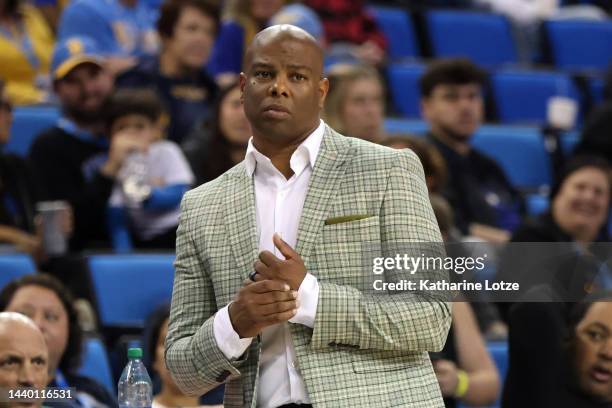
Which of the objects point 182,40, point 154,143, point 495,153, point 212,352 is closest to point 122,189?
point 154,143

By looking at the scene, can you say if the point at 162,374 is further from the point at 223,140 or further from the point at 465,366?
the point at 223,140

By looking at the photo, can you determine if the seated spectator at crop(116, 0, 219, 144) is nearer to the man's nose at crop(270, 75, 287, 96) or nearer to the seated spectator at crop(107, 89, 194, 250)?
the seated spectator at crop(107, 89, 194, 250)

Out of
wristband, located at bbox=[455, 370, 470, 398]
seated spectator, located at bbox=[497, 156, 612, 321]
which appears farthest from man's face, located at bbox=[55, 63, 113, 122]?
wristband, located at bbox=[455, 370, 470, 398]

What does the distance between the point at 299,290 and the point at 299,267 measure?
0.04 meters

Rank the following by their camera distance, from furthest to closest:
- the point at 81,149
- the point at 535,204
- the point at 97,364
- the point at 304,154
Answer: the point at 535,204 → the point at 81,149 → the point at 97,364 → the point at 304,154

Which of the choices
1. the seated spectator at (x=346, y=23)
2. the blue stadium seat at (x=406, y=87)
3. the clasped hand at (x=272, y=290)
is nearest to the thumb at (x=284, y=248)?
the clasped hand at (x=272, y=290)

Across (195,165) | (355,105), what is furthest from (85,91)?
(355,105)

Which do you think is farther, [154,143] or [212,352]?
[154,143]

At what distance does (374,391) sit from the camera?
6.93ft

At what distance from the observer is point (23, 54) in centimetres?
615

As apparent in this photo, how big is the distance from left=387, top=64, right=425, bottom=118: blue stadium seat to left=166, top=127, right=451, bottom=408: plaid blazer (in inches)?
175

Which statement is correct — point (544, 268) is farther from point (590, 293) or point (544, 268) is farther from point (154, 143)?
point (154, 143)

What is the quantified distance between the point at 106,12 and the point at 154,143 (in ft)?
4.98

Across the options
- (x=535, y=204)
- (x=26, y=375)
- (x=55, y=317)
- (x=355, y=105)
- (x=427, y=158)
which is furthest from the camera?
(x=535, y=204)
